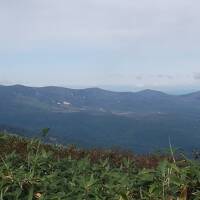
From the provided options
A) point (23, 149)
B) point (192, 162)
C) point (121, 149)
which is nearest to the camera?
point (192, 162)

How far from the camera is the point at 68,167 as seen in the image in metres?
7.91

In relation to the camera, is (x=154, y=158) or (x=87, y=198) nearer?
(x=87, y=198)

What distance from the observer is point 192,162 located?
244 inches

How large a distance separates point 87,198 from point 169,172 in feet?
3.29

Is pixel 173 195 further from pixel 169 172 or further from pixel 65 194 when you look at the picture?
pixel 65 194

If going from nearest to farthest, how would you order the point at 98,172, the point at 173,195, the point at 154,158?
the point at 173,195, the point at 98,172, the point at 154,158

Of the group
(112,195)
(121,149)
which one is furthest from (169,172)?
(121,149)

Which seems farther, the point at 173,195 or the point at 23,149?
the point at 23,149

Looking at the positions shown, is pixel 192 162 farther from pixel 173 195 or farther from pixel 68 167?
pixel 68 167

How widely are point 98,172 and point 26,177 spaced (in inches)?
63.4

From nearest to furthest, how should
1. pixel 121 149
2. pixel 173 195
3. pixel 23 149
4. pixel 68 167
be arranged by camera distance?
pixel 173 195, pixel 68 167, pixel 23 149, pixel 121 149

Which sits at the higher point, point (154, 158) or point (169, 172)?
point (169, 172)

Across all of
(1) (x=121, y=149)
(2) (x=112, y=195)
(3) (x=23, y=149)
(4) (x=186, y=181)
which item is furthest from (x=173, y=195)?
(1) (x=121, y=149)

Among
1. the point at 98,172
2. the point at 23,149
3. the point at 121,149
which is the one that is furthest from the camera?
the point at 121,149
